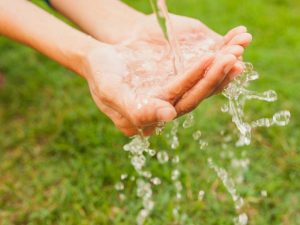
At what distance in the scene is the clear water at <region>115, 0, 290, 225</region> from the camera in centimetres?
173

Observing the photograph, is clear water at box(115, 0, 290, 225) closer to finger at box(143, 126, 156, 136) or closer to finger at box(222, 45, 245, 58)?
finger at box(143, 126, 156, 136)

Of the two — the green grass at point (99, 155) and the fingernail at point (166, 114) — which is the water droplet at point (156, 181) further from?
the fingernail at point (166, 114)

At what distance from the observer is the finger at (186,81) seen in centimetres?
145

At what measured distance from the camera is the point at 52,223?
2.03 m

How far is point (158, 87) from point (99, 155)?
0.84 metres

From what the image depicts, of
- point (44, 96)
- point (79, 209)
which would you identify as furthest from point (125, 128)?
point (44, 96)

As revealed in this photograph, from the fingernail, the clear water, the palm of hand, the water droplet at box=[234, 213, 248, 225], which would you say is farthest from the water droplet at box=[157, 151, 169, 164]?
the fingernail

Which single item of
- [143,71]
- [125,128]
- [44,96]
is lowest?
[44,96]

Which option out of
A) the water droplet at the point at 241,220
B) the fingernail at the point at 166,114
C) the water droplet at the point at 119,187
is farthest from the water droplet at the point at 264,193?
the fingernail at the point at 166,114

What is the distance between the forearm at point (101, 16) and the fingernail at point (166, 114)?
0.71 metres

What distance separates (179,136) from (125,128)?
31.3 inches

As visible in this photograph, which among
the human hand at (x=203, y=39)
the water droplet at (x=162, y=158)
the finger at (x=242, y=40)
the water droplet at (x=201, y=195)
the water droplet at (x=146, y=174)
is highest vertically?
the finger at (x=242, y=40)

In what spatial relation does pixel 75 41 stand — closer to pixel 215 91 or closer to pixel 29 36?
pixel 29 36

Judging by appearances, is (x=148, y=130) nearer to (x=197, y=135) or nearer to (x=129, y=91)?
(x=129, y=91)
